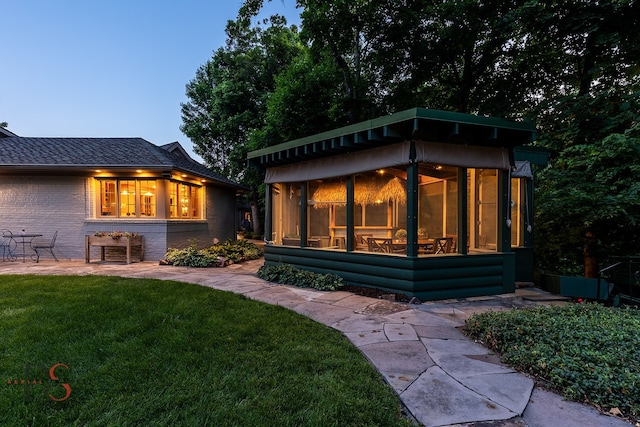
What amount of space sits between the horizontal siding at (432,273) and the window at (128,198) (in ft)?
21.8

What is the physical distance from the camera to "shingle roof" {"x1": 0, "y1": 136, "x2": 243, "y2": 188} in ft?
28.7

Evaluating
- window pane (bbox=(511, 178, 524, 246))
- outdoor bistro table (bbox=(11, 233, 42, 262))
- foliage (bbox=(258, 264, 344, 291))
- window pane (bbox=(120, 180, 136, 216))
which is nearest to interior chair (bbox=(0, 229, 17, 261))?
outdoor bistro table (bbox=(11, 233, 42, 262))

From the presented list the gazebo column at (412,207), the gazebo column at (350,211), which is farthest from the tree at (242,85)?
the gazebo column at (412,207)

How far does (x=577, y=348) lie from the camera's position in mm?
2521

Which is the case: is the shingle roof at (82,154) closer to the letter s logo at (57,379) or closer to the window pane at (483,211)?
the letter s logo at (57,379)

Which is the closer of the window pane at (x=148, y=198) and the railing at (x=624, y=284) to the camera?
the railing at (x=624, y=284)

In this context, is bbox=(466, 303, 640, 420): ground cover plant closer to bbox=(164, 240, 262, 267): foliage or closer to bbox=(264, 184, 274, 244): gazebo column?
bbox=(264, 184, 274, 244): gazebo column

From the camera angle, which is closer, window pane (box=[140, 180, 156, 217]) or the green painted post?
the green painted post

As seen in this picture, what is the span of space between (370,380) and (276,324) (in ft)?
5.02

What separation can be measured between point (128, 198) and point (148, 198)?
633 millimetres

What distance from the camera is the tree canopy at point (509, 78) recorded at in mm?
6195

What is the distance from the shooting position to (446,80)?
448 inches

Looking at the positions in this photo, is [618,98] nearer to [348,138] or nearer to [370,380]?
[348,138]

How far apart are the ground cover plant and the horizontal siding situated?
136 centimetres
